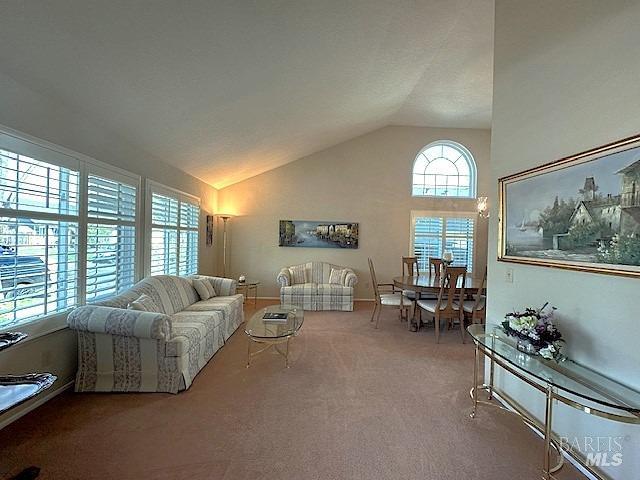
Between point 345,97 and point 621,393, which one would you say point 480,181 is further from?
point 621,393

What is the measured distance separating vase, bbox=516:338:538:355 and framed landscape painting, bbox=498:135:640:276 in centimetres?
56

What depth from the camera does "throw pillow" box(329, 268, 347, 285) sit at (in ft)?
22.0

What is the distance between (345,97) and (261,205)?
11.1ft

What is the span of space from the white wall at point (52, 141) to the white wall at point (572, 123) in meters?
3.83

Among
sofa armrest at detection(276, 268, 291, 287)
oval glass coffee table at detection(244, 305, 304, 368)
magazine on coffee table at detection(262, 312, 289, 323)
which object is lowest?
oval glass coffee table at detection(244, 305, 304, 368)

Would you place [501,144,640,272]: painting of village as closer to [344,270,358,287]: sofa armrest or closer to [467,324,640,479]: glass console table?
[467,324,640,479]: glass console table

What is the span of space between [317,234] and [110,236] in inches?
173

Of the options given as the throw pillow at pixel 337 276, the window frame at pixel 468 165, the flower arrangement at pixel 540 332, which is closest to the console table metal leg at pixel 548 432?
the flower arrangement at pixel 540 332

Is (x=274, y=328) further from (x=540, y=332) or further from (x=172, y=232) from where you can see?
(x=172, y=232)

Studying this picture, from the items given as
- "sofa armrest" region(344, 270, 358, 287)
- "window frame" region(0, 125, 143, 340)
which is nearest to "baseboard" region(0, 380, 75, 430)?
"window frame" region(0, 125, 143, 340)

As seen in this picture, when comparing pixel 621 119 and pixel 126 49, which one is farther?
pixel 126 49

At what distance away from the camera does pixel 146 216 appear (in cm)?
427

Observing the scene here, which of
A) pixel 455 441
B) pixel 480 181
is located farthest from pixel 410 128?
pixel 455 441

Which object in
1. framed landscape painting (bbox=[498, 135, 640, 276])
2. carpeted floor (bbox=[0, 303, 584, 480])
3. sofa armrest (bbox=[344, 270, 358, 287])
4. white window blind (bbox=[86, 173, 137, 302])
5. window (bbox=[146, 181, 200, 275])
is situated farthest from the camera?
sofa armrest (bbox=[344, 270, 358, 287])
